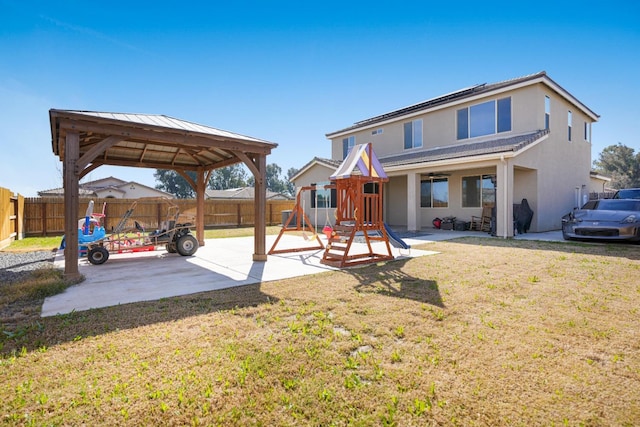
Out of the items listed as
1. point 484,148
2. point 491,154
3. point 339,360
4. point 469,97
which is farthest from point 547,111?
point 339,360

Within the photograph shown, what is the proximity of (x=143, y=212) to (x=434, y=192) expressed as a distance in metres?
15.5

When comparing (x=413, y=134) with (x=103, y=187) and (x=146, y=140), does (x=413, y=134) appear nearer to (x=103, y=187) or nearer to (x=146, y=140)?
(x=146, y=140)

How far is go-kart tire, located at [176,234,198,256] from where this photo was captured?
798 centimetres

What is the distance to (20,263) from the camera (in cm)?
715

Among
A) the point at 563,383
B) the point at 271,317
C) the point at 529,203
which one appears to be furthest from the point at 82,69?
the point at 529,203

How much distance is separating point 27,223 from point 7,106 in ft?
18.9

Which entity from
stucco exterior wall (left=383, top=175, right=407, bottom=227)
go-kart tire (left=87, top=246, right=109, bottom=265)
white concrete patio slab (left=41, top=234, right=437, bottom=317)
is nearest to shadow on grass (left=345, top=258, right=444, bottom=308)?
white concrete patio slab (left=41, top=234, right=437, bottom=317)

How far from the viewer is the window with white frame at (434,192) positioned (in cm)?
1487

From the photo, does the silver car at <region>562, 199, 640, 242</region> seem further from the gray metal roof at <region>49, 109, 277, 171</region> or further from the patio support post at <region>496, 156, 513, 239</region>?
the gray metal roof at <region>49, 109, 277, 171</region>

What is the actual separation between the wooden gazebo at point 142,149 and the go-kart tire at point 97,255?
1475mm

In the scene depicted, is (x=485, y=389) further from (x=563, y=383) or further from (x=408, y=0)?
(x=408, y=0)

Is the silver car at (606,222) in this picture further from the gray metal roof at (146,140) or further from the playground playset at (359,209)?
the gray metal roof at (146,140)

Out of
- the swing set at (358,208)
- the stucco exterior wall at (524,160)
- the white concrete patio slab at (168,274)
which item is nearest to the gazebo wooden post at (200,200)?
the white concrete patio slab at (168,274)

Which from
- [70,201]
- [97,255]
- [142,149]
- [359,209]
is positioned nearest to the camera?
[70,201]
